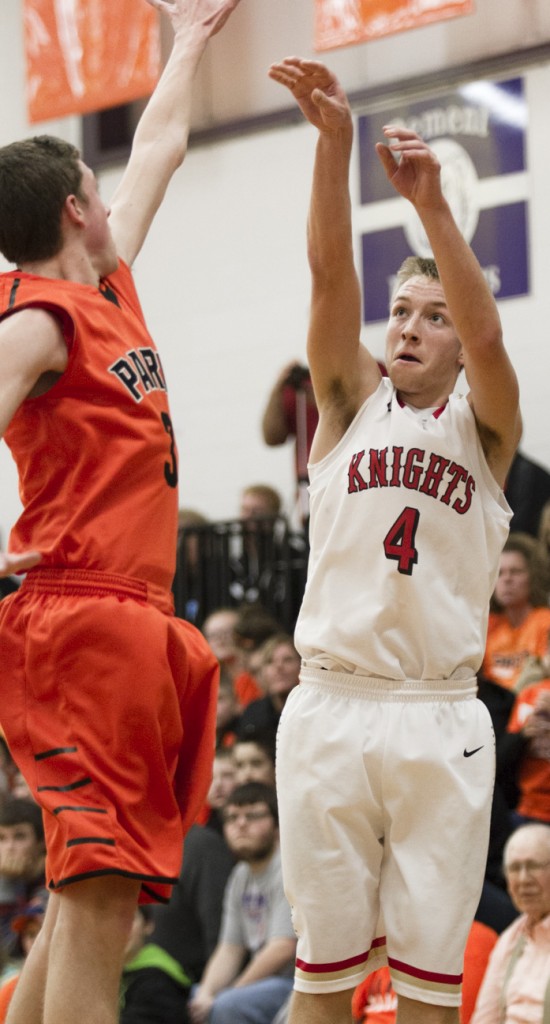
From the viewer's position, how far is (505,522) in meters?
A: 3.83

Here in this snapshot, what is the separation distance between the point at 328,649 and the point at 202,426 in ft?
25.9

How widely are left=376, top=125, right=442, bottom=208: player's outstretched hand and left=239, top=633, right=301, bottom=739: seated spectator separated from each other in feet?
14.0

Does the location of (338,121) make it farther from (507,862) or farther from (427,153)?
(507,862)

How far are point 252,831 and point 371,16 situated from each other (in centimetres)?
543

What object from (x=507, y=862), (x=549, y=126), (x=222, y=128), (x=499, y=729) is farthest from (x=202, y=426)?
(x=507, y=862)

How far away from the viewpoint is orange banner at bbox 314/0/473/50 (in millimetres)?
9188

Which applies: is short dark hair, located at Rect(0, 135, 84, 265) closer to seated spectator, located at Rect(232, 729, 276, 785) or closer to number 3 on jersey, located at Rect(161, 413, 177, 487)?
number 3 on jersey, located at Rect(161, 413, 177, 487)

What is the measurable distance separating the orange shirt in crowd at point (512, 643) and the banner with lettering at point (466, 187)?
280cm

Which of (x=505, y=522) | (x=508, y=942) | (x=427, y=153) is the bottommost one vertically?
(x=508, y=942)

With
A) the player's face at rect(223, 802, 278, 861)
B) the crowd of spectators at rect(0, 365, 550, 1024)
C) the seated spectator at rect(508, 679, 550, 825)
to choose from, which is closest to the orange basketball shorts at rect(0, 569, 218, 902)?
the crowd of spectators at rect(0, 365, 550, 1024)

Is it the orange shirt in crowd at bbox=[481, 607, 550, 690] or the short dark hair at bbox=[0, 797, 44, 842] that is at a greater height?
the orange shirt in crowd at bbox=[481, 607, 550, 690]

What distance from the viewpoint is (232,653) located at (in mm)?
8648

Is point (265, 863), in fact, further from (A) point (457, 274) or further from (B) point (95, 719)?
(A) point (457, 274)

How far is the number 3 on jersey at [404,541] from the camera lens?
11.9 feet
